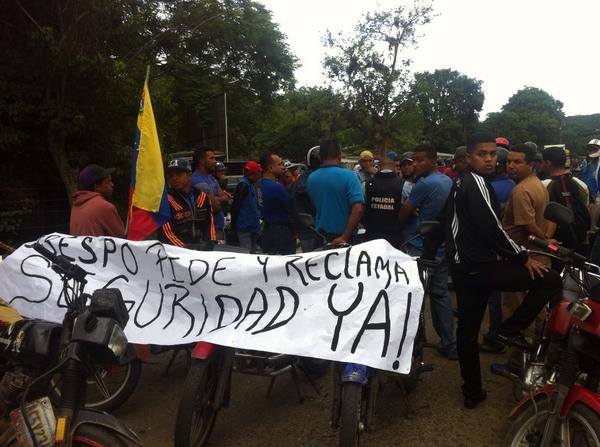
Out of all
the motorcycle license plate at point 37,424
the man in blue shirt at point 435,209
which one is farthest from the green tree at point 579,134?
the motorcycle license plate at point 37,424

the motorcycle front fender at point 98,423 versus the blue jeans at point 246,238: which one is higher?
the motorcycle front fender at point 98,423

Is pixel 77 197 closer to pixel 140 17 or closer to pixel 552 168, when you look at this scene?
pixel 552 168

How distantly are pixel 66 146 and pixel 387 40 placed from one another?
31.1 metres

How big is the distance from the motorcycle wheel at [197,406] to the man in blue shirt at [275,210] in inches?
112

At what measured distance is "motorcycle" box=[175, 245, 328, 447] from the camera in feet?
9.26

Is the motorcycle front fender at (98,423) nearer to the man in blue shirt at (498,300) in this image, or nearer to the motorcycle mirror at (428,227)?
the motorcycle mirror at (428,227)

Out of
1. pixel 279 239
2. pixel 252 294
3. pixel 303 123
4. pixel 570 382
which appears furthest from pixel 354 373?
pixel 303 123

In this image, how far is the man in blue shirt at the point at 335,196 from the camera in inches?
179

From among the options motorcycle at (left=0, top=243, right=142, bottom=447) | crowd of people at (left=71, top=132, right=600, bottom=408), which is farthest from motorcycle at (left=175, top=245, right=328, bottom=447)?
crowd of people at (left=71, top=132, right=600, bottom=408)

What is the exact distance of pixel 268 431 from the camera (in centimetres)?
345

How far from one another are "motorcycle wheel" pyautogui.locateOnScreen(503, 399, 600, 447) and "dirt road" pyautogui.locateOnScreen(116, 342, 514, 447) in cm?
68

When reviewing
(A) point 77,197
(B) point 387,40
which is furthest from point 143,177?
(B) point 387,40

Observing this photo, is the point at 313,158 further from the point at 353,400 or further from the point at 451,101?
the point at 451,101

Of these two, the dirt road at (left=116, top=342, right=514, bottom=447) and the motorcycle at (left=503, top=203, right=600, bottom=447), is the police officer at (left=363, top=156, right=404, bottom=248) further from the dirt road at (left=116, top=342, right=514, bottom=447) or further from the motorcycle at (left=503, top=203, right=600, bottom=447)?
the motorcycle at (left=503, top=203, right=600, bottom=447)
